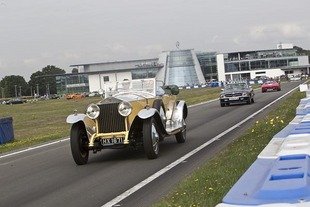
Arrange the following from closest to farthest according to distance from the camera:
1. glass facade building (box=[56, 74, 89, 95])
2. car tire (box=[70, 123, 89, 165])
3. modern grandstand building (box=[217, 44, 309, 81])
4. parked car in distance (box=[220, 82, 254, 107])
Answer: car tire (box=[70, 123, 89, 165]), parked car in distance (box=[220, 82, 254, 107]), modern grandstand building (box=[217, 44, 309, 81]), glass facade building (box=[56, 74, 89, 95])

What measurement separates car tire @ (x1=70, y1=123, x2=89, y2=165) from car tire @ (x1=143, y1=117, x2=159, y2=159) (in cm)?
148

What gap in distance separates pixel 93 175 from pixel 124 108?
5.98 ft

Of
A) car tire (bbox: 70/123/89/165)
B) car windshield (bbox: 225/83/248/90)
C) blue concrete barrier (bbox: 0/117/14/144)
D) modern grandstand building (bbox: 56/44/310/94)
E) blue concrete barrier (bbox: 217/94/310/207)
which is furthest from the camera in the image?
modern grandstand building (bbox: 56/44/310/94)

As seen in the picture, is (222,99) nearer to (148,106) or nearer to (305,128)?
(148,106)

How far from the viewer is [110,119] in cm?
1155

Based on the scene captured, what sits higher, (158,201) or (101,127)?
(101,127)

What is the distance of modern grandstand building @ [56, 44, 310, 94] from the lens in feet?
532

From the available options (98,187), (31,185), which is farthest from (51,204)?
(31,185)

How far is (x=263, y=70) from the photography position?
167 meters

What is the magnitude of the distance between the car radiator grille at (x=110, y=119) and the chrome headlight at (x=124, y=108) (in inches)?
7.5

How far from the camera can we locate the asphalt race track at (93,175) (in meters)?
8.09

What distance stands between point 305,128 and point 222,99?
87.5 ft

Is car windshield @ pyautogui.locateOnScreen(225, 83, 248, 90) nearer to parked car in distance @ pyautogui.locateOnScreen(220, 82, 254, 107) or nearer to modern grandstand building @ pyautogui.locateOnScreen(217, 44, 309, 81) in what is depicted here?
parked car in distance @ pyautogui.locateOnScreen(220, 82, 254, 107)

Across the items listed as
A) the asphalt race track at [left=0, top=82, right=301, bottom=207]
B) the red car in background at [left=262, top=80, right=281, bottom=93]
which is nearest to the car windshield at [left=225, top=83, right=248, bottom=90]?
the asphalt race track at [left=0, top=82, right=301, bottom=207]
